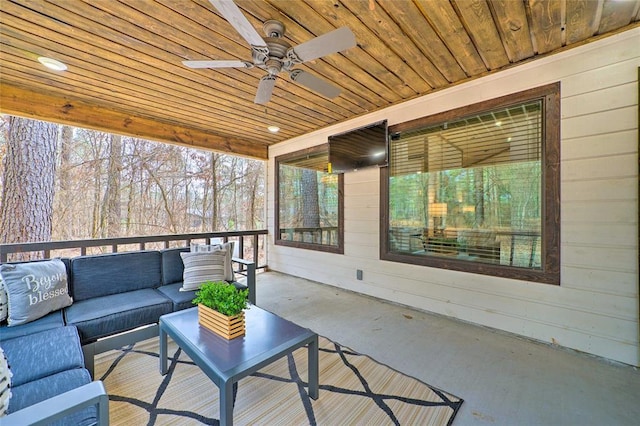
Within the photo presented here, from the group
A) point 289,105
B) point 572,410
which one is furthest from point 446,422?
point 289,105

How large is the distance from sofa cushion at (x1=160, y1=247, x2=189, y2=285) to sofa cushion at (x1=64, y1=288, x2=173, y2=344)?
1.21ft

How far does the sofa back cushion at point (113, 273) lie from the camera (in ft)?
7.72

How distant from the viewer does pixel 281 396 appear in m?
1.70

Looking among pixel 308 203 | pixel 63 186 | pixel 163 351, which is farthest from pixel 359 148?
pixel 63 186

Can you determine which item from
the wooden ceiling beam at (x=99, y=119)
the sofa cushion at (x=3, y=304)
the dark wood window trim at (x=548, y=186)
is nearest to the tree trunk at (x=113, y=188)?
the wooden ceiling beam at (x=99, y=119)

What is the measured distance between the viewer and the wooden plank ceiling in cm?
181

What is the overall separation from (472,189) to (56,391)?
3.45 metres

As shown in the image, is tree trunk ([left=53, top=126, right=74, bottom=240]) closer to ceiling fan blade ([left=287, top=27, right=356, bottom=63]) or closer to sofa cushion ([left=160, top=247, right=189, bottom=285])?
sofa cushion ([left=160, top=247, right=189, bottom=285])

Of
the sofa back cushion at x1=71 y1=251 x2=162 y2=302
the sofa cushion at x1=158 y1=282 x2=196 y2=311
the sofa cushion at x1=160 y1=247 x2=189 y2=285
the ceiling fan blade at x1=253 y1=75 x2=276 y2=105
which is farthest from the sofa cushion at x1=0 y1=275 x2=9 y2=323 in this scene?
the ceiling fan blade at x1=253 y1=75 x2=276 y2=105

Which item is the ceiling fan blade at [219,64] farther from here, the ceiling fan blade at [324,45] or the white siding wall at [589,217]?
the white siding wall at [589,217]

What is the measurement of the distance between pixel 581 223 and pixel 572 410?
4.77ft

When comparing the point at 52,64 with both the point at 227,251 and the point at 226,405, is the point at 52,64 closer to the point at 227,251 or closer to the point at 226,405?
the point at 227,251

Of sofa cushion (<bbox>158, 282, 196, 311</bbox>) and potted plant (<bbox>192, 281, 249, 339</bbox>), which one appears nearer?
potted plant (<bbox>192, 281, 249, 339</bbox>)

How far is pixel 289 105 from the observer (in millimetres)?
3389
